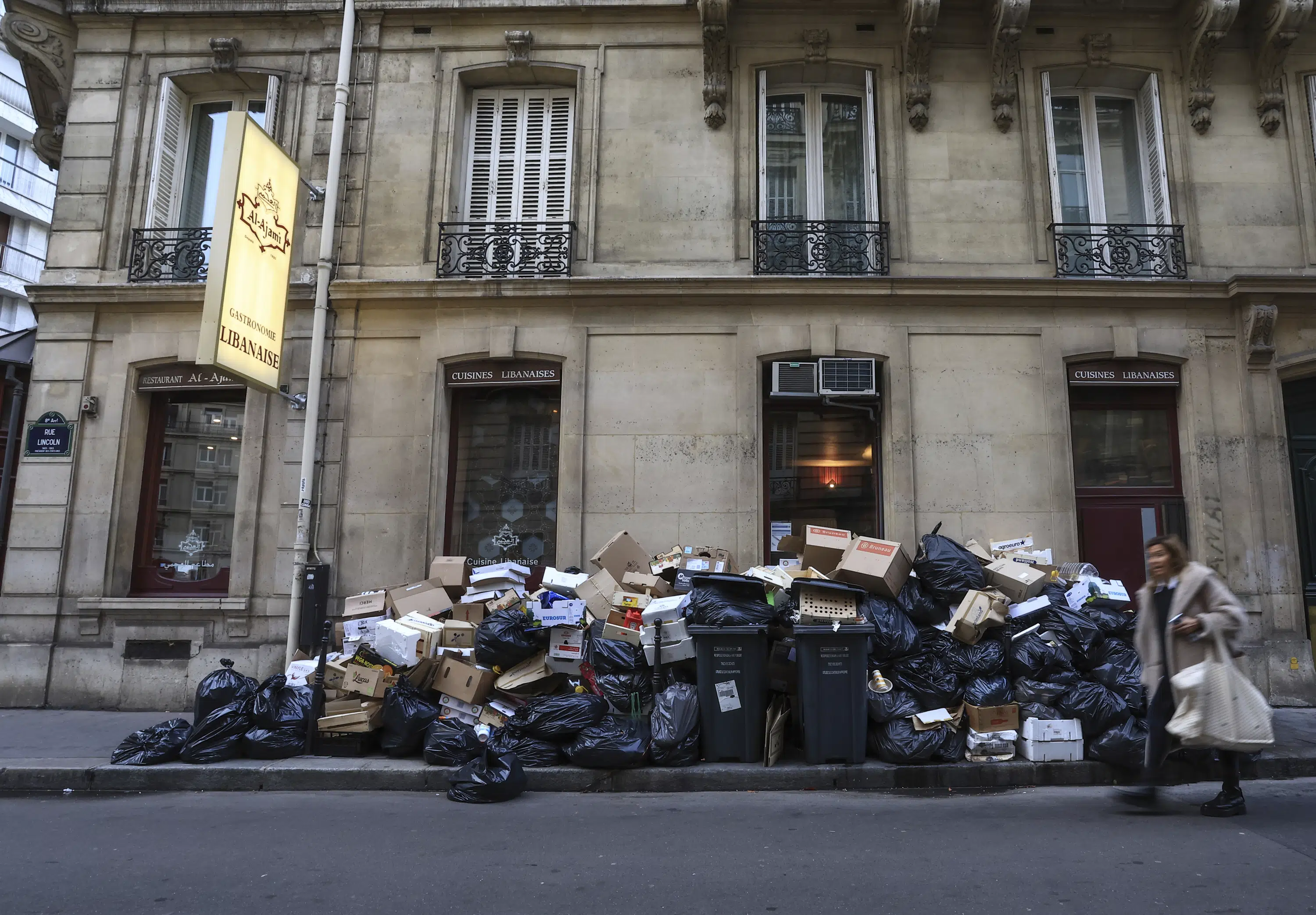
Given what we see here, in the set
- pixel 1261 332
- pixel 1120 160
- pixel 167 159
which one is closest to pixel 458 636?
pixel 167 159

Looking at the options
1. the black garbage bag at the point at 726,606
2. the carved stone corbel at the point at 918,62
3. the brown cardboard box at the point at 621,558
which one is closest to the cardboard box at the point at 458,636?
the brown cardboard box at the point at 621,558

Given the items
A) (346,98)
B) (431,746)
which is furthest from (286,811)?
(346,98)

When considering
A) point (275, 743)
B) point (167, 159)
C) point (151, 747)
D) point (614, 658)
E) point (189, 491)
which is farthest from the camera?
point (167, 159)

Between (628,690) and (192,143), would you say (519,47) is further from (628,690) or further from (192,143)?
(628,690)

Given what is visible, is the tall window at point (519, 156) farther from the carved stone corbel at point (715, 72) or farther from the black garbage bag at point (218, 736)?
the black garbage bag at point (218, 736)

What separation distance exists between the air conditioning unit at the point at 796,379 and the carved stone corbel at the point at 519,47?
4801 millimetres

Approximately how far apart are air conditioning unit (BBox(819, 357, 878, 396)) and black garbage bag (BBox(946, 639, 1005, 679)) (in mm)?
3296

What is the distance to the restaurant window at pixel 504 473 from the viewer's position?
9438 millimetres

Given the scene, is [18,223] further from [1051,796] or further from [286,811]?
[1051,796]

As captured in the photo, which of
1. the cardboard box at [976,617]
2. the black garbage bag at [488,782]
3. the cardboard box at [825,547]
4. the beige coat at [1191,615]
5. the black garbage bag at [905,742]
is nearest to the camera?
the beige coat at [1191,615]

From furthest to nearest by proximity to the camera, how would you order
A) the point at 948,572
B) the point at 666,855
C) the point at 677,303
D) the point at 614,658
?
the point at 677,303, the point at 948,572, the point at 614,658, the point at 666,855

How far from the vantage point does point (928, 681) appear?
21.5ft

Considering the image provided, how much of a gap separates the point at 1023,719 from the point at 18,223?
35.0 metres

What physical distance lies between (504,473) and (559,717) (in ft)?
12.8
